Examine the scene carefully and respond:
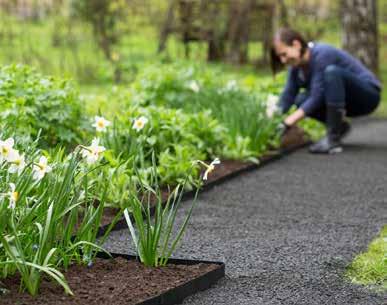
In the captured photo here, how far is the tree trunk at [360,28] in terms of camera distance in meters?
12.1

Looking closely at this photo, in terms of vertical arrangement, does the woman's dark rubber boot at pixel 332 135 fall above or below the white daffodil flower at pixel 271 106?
below

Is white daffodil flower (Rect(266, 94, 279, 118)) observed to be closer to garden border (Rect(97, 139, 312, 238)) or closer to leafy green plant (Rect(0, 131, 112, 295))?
garden border (Rect(97, 139, 312, 238))

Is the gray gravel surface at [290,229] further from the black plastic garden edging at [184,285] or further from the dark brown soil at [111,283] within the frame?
the dark brown soil at [111,283]

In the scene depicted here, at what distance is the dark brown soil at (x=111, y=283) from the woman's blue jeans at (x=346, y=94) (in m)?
4.07

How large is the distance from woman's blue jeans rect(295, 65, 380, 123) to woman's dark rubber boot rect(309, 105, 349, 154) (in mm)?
65

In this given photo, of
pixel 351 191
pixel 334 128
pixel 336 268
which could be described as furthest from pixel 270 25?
pixel 336 268

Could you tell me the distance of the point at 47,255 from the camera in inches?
118

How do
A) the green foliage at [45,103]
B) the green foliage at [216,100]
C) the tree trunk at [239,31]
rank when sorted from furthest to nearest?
the tree trunk at [239,31], the green foliage at [216,100], the green foliage at [45,103]

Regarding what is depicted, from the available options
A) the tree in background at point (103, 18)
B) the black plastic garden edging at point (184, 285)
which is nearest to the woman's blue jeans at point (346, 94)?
the black plastic garden edging at point (184, 285)

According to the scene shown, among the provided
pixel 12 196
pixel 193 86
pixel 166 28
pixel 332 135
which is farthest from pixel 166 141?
pixel 166 28

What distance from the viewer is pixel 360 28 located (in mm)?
12281

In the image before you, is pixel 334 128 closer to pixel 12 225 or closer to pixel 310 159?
pixel 310 159

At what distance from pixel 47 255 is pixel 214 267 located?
0.74 meters

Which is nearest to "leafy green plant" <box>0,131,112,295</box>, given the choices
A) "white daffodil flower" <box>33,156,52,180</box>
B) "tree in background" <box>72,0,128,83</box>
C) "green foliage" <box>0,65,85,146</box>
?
"white daffodil flower" <box>33,156,52,180</box>
